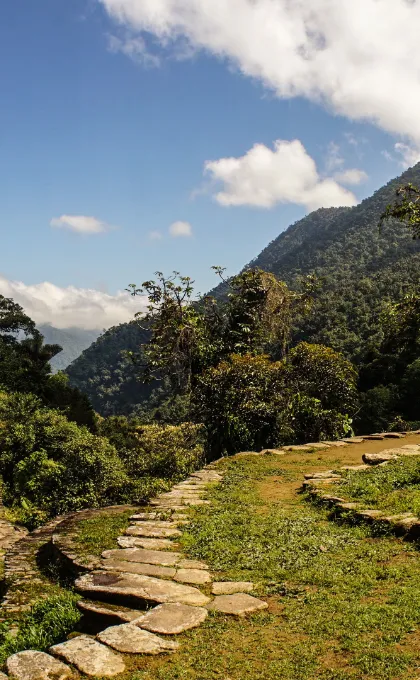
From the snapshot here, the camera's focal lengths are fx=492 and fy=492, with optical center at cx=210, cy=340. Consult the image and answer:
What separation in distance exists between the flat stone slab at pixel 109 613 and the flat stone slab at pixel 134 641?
241 mm

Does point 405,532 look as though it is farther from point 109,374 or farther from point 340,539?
point 109,374

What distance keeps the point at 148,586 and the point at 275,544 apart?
167 centimetres

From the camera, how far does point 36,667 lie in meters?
3.32

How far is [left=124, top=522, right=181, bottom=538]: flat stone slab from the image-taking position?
6164 mm

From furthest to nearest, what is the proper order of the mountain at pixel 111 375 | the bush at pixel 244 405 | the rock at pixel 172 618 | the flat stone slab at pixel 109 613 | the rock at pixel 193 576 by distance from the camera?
the mountain at pixel 111 375 → the bush at pixel 244 405 → the rock at pixel 193 576 → the flat stone slab at pixel 109 613 → the rock at pixel 172 618

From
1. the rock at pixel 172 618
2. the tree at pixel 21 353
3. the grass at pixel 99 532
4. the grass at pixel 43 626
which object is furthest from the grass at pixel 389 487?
the tree at pixel 21 353

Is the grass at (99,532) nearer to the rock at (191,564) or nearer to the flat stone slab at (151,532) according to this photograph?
the flat stone slab at (151,532)

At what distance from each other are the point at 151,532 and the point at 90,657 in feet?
9.40

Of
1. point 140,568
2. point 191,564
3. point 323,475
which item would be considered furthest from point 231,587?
point 323,475

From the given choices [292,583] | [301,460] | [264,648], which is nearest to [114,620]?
[264,648]

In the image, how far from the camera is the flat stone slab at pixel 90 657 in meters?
3.29

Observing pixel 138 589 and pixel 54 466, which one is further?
pixel 54 466

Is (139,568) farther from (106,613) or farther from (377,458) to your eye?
(377,458)

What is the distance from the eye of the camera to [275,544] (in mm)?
5609
